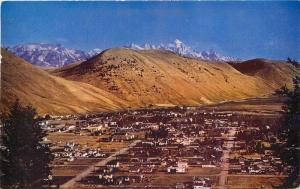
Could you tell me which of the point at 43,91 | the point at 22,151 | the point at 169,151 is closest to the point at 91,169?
the point at 22,151

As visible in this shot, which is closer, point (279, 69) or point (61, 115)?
point (61, 115)

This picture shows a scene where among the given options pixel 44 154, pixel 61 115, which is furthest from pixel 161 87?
pixel 44 154

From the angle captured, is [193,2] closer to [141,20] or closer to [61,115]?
[141,20]

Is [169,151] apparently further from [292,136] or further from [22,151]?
[22,151]

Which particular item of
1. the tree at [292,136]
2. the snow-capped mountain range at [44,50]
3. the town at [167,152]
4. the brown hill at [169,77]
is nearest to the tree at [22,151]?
the town at [167,152]

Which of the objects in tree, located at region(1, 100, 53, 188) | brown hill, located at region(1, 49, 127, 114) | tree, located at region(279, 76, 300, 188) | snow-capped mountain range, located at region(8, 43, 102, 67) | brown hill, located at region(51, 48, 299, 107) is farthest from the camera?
brown hill, located at region(51, 48, 299, 107)

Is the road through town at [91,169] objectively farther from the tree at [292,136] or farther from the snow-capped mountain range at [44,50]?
the tree at [292,136]

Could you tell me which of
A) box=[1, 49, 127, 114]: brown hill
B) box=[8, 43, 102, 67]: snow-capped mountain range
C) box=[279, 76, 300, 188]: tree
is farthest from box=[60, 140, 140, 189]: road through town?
box=[279, 76, 300, 188]: tree

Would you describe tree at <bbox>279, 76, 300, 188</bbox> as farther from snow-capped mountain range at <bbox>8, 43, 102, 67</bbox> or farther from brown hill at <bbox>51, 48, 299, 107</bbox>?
snow-capped mountain range at <bbox>8, 43, 102, 67</bbox>
